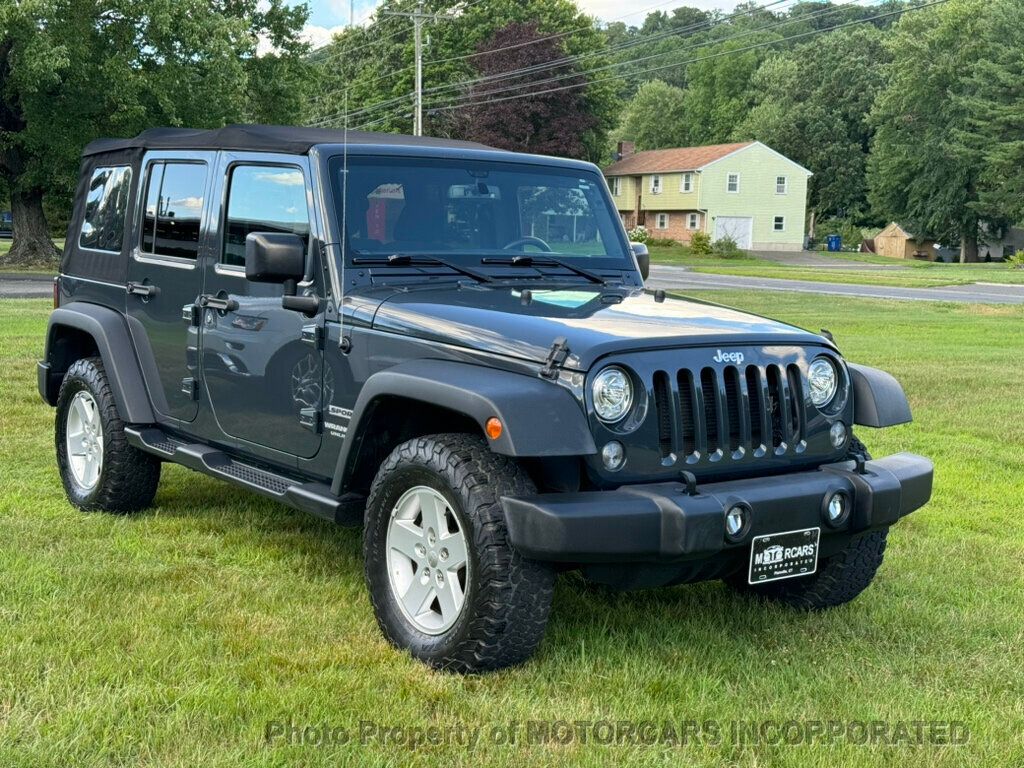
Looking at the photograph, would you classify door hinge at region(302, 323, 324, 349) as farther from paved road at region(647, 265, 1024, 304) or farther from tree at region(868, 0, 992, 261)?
tree at region(868, 0, 992, 261)

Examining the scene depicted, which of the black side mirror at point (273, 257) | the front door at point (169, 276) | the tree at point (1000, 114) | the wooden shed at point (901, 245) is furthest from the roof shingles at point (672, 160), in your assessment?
the black side mirror at point (273, 257)

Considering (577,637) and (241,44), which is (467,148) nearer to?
(577,637)

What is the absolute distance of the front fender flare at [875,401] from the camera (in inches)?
177

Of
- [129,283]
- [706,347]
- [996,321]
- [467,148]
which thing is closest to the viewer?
[706,347]

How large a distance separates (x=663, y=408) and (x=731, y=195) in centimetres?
6304

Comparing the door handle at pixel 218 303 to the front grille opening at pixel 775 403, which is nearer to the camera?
the front grille opening at pixel 775 403

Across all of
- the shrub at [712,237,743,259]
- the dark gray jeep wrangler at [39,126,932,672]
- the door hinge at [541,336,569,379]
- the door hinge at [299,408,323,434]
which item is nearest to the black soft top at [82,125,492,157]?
the dark gray jeep wrangler at [39,126,932,672]

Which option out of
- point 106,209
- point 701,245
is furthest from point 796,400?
point 701,245

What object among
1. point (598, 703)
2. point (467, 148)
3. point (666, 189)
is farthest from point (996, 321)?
point (666, 189)

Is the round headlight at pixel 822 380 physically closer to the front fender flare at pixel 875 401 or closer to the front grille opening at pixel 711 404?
the front fender flare at pixel 875 401

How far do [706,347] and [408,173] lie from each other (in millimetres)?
1698

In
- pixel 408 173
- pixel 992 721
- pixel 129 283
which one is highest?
pixel 408 173

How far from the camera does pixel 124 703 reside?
370 centimetres

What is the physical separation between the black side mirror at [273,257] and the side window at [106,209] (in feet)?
6.41
